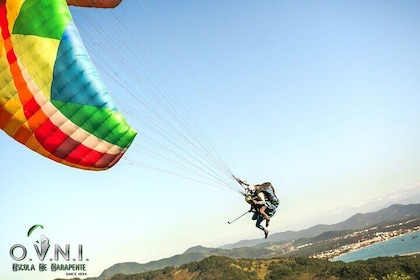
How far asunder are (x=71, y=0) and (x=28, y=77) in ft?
8.88

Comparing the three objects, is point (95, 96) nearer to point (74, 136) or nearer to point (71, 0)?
point (74, 136)

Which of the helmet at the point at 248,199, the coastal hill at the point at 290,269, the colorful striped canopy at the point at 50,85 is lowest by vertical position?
the coastal hill at the point at 290,269

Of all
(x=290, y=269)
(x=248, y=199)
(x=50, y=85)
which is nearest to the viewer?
(x=50, y=85)

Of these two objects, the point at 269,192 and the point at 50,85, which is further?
the point at 269,192

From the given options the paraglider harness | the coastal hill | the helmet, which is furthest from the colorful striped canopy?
the coastal hill

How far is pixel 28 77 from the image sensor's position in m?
7.69

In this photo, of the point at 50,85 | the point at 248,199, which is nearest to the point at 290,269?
the point at 248,199

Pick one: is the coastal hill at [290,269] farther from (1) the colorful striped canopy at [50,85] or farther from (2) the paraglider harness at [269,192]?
(1) the colorful striped canopy at [50,85]

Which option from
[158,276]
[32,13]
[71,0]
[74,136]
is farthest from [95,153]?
[158,276]

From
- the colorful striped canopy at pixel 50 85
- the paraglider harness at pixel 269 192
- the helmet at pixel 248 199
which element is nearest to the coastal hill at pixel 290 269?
the paraglider harness at pixel 269 192

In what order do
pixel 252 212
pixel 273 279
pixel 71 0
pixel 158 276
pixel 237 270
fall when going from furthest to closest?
pixel 158 276 < pixel 237 270 < pixel 273 279 < pixel 252 212 < pixel 71 0

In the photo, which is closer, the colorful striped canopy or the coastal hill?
the colorful striped canopy

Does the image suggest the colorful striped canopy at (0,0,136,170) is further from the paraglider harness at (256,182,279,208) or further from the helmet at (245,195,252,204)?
the paraglider harness at (256,182,279,208)

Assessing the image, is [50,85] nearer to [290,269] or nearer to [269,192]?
[269,192]
